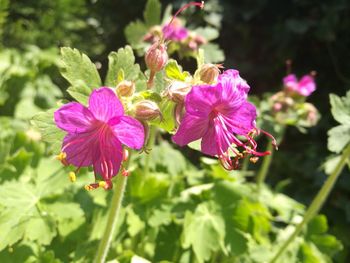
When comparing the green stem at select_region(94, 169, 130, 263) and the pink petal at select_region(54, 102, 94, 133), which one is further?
the green stem at select_region(94, 169, 130, 263)

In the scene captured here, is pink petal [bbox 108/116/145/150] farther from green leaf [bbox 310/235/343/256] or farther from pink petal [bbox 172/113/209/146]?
Answer: green leaf [bbox 310/235/343/256]

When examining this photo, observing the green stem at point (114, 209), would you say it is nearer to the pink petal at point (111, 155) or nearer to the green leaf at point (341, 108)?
the pink petal at point (111, 155)

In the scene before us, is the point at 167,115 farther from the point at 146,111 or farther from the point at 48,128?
the point at 48,128

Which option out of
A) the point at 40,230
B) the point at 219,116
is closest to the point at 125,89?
the point at 219,116

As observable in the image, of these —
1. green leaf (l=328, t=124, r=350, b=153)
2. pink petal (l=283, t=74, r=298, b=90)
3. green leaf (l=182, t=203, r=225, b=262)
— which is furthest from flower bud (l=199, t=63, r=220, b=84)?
pink petal (l=283, t=74, r=298, b=90)

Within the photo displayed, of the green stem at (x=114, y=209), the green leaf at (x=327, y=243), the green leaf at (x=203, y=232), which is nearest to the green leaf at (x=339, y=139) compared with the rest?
the green leaf at (x=203, y=232)
